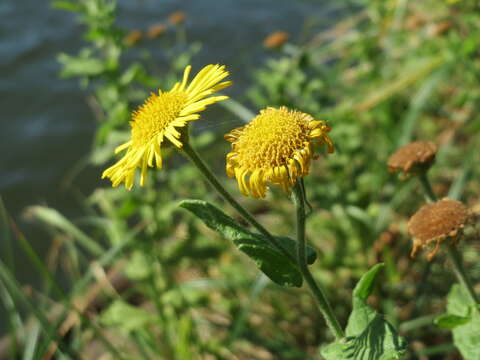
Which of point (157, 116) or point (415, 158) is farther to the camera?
point (415, 158)

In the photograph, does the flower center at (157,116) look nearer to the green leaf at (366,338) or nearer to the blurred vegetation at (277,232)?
the green leaf at (366,338)

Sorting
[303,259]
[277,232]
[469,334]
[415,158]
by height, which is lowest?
[469,334]

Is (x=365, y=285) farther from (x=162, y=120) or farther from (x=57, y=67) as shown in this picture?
(x=57, y=67)

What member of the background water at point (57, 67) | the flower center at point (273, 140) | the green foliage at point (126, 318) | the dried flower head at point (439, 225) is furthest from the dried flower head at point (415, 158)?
the background water at point (57, 67)

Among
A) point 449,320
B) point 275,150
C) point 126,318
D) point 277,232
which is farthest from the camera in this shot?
point 277,232

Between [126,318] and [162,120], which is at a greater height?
[162,120]

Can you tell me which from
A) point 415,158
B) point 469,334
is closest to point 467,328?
point 469,334

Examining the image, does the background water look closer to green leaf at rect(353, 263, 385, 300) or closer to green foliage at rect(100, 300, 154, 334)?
green foliage at rect(100, 300, 154, 334)

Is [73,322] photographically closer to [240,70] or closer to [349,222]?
[349,222]
